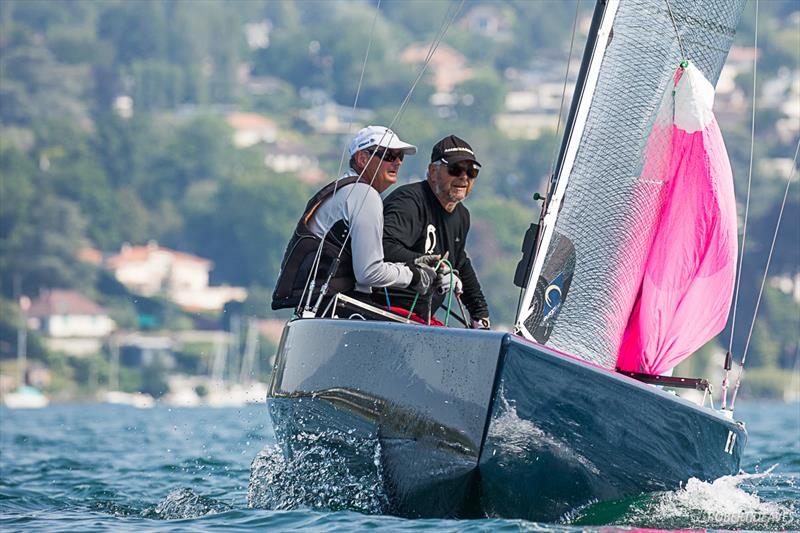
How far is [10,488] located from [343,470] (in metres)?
2.68

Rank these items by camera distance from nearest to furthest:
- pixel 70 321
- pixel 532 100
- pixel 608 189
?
pixel 608 189 → pixel 70 321 → pixel 532 100

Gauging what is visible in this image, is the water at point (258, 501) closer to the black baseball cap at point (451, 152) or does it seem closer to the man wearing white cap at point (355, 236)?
the man wearing white cap at point (355, 236)

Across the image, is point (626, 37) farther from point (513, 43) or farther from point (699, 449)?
point (513, 43)

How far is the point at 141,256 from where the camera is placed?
2373 inches

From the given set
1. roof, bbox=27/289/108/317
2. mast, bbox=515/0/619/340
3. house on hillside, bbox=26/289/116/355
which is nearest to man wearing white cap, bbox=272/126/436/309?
mast, bbox=515/0/619/340

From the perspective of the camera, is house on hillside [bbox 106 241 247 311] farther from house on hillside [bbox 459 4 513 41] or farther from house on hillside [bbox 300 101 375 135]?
house on hillside [bbox 459 4 513 41]

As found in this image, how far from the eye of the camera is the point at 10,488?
827cm

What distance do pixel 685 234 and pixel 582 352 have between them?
1.74 ft

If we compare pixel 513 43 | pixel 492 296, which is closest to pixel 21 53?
pixel 513 43

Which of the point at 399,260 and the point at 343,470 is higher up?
the point at 399,260

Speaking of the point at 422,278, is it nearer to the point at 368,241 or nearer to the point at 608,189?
the point at 368,241

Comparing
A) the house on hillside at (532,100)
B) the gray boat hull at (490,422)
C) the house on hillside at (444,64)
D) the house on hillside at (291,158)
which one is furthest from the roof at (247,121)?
the gray boat hull at (490,422)

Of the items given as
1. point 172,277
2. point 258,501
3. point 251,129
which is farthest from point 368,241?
point 251,129

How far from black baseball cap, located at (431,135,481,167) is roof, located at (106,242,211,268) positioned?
176 ft
